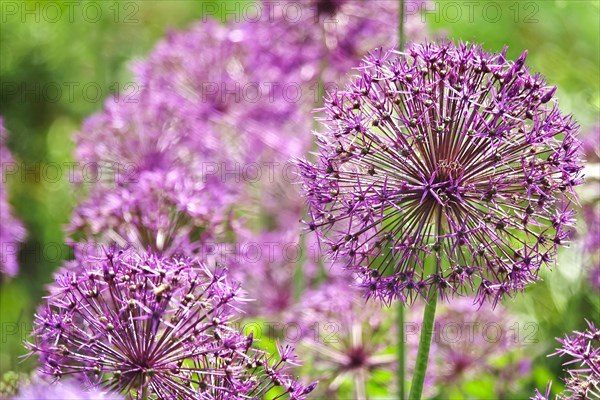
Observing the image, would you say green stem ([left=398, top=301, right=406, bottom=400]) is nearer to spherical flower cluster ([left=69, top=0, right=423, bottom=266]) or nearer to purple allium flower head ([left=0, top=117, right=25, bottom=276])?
spherical flower cluster ([left=69, top=0, right=423, bottom=266])

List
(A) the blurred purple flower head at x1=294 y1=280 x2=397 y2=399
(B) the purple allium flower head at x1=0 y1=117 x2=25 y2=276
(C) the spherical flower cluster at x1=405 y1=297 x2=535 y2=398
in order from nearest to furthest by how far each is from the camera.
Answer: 1. (A) the blurred purple flower head at x1=294 y1=280 x2=397 y2=399
2. (B) the purple allium flower head at x1=0 y1=117 x2=25 y2=276
3. (C) the spherical flower cluster at x1=405 y1=297 x2=535 y2=398


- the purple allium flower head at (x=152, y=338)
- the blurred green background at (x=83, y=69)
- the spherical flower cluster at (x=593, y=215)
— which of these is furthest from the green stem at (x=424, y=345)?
the blurred green background at (x=83, y=69)

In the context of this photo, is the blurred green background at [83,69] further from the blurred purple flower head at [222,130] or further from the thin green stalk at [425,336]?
the thin green stalk at [425,336]

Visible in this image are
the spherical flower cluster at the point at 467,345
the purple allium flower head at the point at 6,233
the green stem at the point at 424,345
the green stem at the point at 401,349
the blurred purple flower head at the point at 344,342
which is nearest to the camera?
the green stem at the point at 424,345

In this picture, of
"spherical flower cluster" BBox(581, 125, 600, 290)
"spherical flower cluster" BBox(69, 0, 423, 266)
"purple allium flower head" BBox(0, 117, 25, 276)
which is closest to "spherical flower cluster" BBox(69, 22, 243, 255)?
"spherical flower cluster" BBox(69, 0, 423, 266)

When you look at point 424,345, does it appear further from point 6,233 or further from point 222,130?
point 222,130

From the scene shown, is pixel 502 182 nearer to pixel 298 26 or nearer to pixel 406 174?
pixel 406 174
